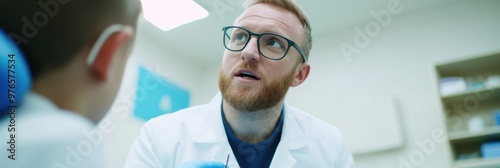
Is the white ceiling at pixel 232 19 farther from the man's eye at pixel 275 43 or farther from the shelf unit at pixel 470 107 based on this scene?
the man's eye at pixel 275 43

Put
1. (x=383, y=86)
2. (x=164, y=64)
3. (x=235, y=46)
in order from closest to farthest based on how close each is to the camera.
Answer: (x=235, y=46) → (x=383, y=86) → (x=164, y=64)

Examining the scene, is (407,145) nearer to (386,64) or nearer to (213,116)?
(386,64)

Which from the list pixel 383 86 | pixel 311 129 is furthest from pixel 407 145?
pixel 311 129

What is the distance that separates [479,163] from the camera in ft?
5.90

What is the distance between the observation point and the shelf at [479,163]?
176 centimetres

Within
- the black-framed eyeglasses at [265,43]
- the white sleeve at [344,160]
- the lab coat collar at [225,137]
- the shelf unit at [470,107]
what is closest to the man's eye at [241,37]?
the black-framed eyeglasses at [265,43]

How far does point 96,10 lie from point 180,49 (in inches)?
106

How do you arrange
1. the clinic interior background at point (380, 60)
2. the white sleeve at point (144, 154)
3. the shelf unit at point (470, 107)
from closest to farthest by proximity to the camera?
the white sleeve at point (144, 154)
the shelf unit at point (470, 107)
the clinic interior background at point (380, 60)

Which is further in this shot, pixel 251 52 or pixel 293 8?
pixel 293 8

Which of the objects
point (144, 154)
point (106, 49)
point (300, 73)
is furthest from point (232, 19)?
point (106, 49)

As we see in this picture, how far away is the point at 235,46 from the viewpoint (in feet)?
3.49

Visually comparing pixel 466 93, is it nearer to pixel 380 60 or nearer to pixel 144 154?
pixel 380 60

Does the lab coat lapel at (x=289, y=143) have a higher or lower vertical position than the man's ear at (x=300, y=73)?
lower

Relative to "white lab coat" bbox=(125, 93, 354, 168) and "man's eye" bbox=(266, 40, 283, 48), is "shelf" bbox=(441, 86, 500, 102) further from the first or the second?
"man's eye" bbox=(266, 40, 283, 48)
